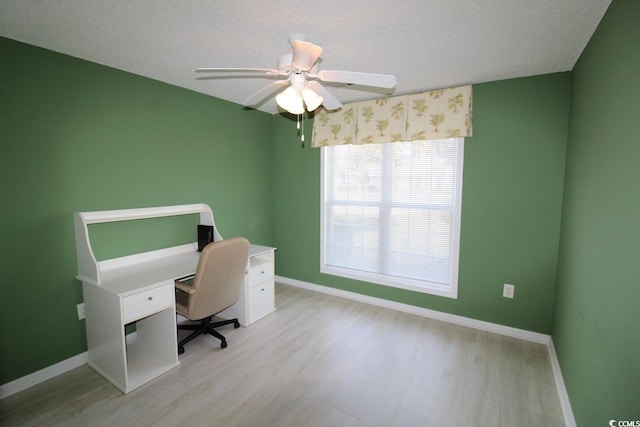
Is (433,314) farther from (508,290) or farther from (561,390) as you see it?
(561,390)

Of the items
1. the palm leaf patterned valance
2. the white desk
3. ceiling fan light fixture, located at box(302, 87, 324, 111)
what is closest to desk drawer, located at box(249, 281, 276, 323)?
the white desk

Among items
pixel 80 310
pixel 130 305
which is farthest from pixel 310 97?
pixel 80 310

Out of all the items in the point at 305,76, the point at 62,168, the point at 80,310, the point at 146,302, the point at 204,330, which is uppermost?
the point at 305,76

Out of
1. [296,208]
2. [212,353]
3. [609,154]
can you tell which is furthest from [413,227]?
[212,353]

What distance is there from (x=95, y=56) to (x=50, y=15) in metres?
0.55

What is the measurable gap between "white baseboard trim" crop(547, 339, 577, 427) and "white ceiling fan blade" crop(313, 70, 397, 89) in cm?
218

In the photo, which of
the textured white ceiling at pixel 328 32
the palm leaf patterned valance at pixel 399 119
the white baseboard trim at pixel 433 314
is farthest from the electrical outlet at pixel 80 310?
the palm leaf patterned valance at pixel 399 119

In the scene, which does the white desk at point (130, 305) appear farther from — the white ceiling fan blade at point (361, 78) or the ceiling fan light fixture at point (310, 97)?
the white ceiling fan blade at point (361, 78)

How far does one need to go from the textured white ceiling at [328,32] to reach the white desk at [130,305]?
122 cm

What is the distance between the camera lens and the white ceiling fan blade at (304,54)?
1397 millimetres

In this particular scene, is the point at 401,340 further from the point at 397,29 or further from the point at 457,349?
the point at 397,29

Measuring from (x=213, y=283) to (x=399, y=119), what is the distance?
243cm

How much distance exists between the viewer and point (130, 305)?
1951mm

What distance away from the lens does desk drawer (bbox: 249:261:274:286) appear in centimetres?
294
